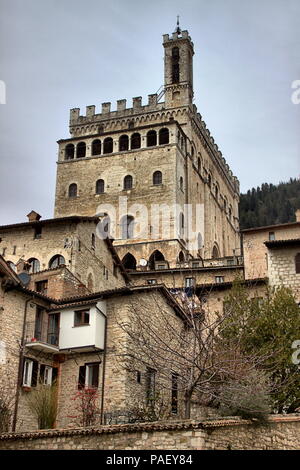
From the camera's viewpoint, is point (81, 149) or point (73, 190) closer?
point (73, 190)

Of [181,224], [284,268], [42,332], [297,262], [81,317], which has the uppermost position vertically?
[181,224]

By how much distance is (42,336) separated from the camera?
Result: 87.2ft

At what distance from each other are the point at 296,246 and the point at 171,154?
30.6 meters

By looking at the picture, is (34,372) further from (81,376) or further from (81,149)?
(81,149)

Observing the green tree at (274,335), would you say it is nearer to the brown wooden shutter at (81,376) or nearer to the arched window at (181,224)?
the brown wooden shutter at (81,376)

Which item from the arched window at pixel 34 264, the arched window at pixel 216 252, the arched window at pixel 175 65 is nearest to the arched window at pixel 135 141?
the arched window at pixel 175 65

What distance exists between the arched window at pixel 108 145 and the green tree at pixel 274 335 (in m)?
42.7

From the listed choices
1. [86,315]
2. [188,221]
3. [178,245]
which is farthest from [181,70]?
[86,315]

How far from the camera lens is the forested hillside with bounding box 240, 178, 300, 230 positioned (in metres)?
132

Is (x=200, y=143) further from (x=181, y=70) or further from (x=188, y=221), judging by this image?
(x=188, y=221)

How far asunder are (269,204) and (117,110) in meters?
77.0

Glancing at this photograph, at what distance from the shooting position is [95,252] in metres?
39.3

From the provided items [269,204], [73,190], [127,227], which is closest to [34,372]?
[127,227]

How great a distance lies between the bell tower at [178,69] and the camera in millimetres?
73062
